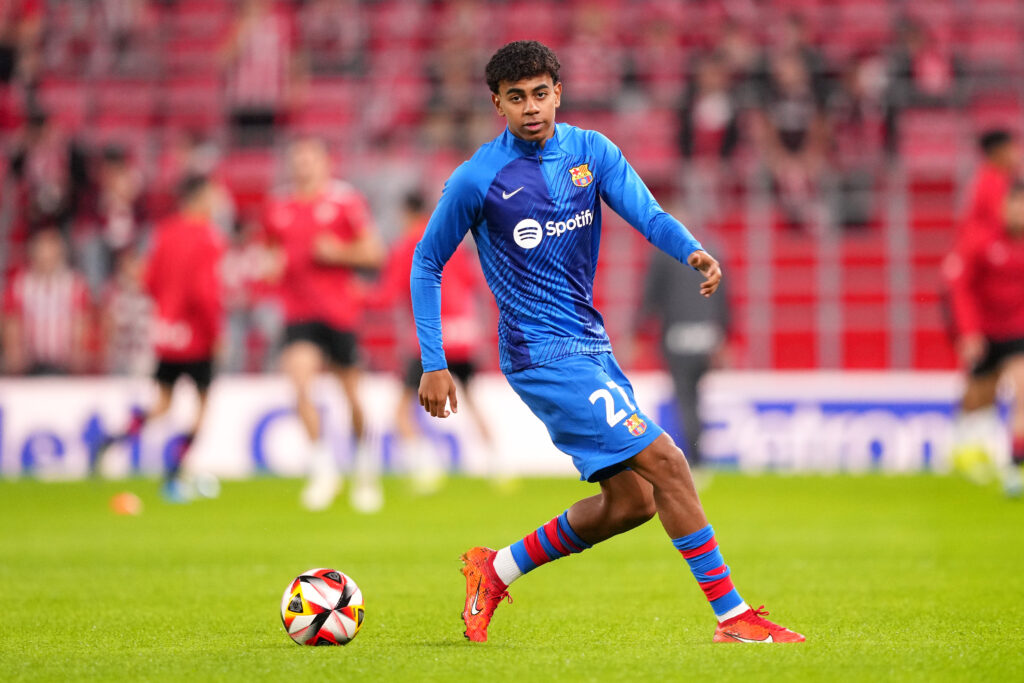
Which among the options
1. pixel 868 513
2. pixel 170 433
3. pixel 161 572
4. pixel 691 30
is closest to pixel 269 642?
pixel 161 572

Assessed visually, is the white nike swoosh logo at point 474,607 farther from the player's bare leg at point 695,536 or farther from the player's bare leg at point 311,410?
the player's bare leg at point 311,410

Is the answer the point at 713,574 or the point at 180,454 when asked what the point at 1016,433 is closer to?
the point at 180,454

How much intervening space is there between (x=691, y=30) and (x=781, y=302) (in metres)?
4.58

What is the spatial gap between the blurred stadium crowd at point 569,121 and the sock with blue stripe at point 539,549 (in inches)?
431

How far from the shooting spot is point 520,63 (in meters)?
5.25

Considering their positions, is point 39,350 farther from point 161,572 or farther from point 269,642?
point 269,642

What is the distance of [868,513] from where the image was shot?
11.2 metres


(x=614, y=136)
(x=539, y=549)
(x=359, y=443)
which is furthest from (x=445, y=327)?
(x=539, y=549)

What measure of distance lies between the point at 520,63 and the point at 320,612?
2138 mm

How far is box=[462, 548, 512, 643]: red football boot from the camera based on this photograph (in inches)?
221

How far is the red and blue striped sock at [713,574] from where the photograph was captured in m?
5.25

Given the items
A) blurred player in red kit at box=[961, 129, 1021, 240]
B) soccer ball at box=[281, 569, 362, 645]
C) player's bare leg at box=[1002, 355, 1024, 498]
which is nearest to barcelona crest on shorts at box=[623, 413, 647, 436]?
soccer ball at box=[281, 569, 362, 645]

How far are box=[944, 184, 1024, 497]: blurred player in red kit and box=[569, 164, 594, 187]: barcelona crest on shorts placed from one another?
289 inches

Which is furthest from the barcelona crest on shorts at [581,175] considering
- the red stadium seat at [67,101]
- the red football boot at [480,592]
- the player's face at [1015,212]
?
the red stadium seat at [67,101]
